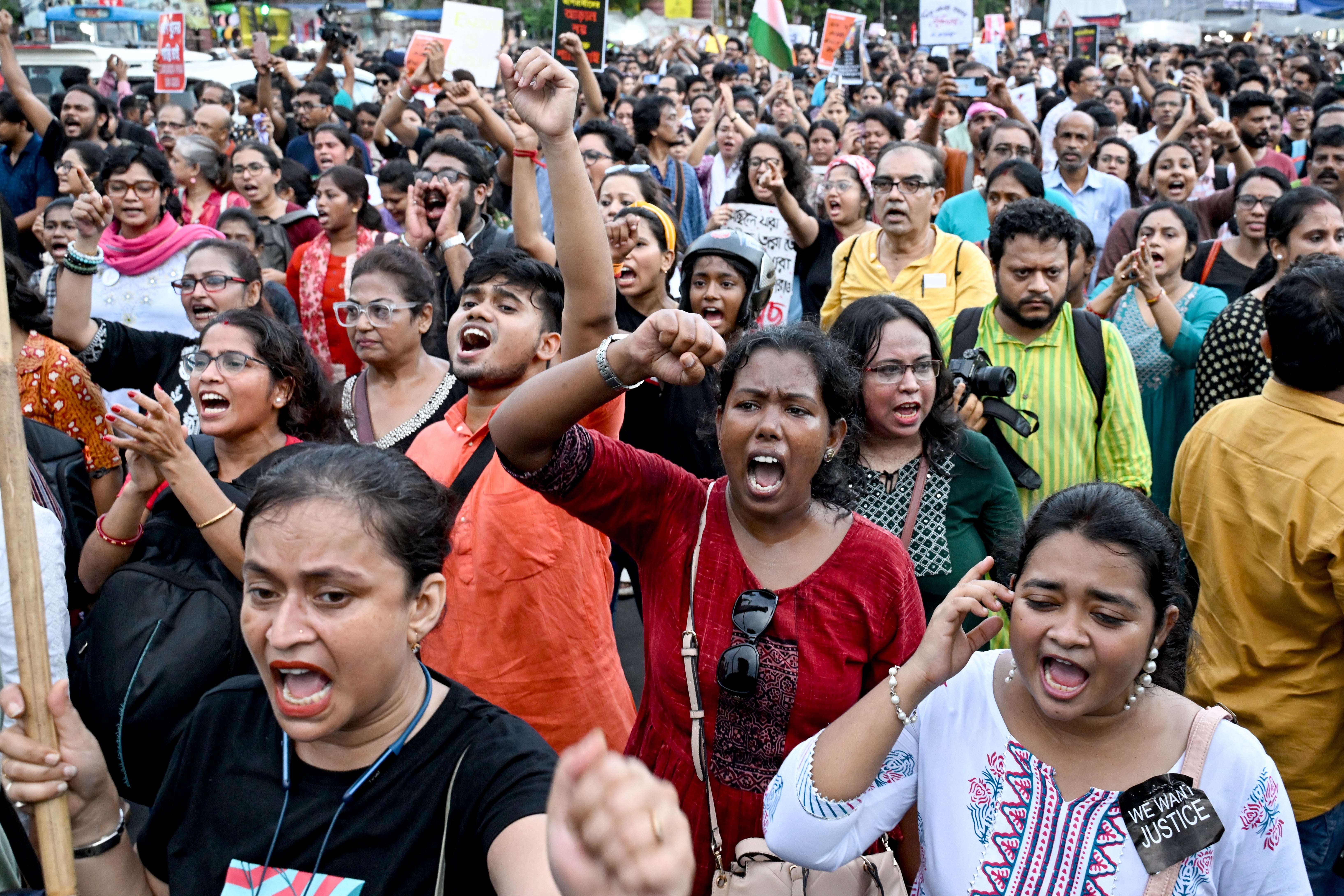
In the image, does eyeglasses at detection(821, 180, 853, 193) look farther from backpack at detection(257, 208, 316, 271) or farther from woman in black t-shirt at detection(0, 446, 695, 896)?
woman in black t-shirt at detection(0, 446, 695, 896)

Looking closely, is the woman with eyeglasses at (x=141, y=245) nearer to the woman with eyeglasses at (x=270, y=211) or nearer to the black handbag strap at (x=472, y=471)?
the woman with eyeglasses at (x=270, y=211)

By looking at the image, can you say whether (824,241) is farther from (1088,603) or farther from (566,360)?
(1088,603)

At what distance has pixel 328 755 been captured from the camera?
1.71 meters

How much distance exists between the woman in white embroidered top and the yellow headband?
108 inches

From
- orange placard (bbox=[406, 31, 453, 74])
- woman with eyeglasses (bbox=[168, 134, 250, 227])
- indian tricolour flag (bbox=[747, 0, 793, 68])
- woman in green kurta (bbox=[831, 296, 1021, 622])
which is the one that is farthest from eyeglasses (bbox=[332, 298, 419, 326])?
indian tricolour flag (bbox=[747, 0, 793, 68])

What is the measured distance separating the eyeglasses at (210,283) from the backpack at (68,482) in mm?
970

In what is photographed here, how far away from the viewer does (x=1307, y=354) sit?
8.79ft

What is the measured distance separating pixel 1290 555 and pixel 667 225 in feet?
8.63

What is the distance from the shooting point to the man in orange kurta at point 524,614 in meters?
2.67

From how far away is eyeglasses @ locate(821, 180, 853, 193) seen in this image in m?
5.79

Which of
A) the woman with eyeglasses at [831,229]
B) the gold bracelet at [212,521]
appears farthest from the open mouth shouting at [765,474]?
the woman with eyeglasses at [831,229]

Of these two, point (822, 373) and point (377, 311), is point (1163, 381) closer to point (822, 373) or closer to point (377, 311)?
point (822, 373)

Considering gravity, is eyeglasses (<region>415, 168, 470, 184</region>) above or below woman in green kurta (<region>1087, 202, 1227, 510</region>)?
above

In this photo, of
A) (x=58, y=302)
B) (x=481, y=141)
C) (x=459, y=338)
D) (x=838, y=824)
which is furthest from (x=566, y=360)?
(x=481, y=141)
